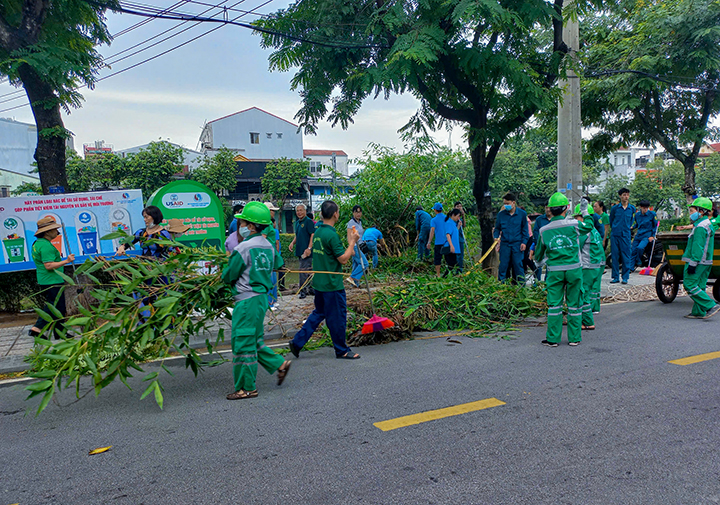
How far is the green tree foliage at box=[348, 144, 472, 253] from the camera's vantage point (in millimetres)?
13281

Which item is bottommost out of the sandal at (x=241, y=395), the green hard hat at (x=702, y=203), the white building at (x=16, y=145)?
the sandal at (x=241, y=395)

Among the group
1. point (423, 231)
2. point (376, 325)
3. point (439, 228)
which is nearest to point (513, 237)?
point (439, 228)

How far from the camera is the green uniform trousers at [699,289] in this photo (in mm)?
7730

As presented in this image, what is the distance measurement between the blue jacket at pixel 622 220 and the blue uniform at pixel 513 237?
9.62 ft

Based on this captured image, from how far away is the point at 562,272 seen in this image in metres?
6.49

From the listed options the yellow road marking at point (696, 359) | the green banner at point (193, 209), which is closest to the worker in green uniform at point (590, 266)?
the yellow road marking at point (696, 359)

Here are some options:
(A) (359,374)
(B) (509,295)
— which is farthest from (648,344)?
(A) (359,374)

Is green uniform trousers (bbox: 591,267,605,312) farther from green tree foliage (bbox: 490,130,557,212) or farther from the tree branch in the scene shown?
green tree foliage (bbox: 490,130,557,212)

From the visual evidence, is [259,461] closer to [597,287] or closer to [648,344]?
[648,344]

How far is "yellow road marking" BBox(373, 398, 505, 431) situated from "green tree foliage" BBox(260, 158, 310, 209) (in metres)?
36.5

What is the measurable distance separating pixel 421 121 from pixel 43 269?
8.01 meters

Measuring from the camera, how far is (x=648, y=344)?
20.8 ft

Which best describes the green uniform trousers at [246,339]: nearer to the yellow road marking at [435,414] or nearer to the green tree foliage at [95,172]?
the yellow road marking at [435,414]

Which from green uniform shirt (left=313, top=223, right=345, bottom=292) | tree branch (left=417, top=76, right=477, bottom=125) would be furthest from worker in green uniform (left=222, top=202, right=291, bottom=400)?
tree branch (left=417, top=76, right=477, bottom=125)
